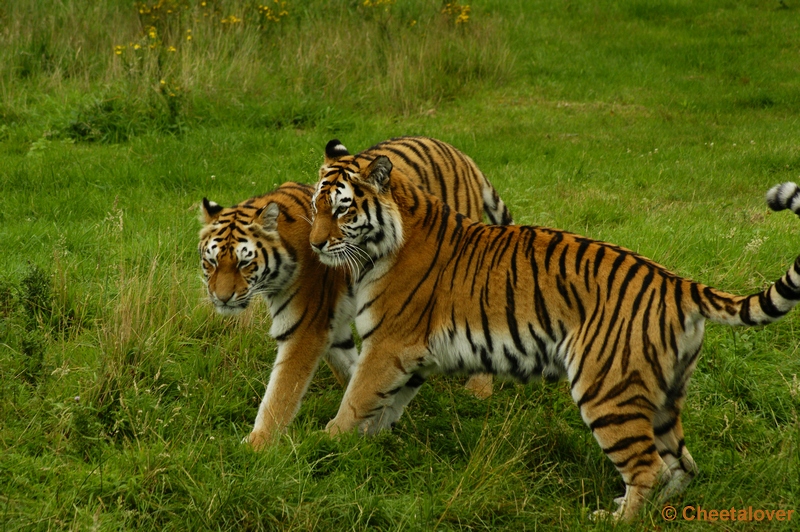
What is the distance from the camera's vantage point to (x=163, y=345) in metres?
4.95

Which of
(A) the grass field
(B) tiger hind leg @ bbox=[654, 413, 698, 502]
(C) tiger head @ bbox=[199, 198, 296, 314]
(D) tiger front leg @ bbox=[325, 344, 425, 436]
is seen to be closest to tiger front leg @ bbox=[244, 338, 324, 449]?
(A) the grass field

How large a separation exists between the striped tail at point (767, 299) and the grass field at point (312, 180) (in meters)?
0.88

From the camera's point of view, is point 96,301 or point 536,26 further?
point 536,26

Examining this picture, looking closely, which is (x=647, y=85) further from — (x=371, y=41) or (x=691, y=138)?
(x=371, y=41)

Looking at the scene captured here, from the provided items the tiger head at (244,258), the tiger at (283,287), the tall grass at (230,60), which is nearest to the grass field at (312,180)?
the tall grass at (230,60)

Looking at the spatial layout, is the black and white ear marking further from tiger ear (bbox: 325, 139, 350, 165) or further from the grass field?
tiger ear (bbox: 325, 139, 350, 165)

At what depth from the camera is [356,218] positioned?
4445 mm

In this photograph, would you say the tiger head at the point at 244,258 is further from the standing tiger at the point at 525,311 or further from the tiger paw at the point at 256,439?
the tiger paw at the point at 256,439

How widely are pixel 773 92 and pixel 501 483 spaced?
30.8 feet

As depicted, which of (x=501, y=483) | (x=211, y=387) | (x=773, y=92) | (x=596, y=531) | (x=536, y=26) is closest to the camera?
(x=596, y=531)

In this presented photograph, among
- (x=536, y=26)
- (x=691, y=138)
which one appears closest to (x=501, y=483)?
Result: (x=691, y=138)

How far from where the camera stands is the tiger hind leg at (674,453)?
4.01 meters

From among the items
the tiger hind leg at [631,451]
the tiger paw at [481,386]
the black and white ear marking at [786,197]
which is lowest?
the tiger paw at [481,386]

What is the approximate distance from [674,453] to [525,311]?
37.5 inches
